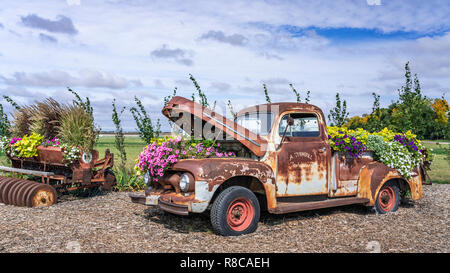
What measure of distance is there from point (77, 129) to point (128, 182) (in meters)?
2.15

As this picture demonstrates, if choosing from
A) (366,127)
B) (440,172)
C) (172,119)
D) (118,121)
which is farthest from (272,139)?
(440,172)

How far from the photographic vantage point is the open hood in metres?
6.26

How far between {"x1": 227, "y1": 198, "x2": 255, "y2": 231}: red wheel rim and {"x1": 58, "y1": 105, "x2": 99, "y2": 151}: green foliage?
465 cm

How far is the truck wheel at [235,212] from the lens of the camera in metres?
5.68

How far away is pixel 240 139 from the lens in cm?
627

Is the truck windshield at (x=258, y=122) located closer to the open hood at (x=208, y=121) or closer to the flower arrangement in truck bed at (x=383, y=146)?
the open hood at (x=208, y=121)

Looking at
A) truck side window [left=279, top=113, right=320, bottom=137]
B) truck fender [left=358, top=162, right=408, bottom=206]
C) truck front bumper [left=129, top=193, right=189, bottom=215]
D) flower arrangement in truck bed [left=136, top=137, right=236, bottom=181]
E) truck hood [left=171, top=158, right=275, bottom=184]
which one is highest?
truck side window [left=279, top=113, right=320, bottom=137]

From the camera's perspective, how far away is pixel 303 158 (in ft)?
22.0

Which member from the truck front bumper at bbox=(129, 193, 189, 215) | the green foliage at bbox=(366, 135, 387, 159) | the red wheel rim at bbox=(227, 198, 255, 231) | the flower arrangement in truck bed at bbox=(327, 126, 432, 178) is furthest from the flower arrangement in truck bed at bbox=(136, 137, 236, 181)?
the green foliage at bbox=(366, 135, 387, 159)

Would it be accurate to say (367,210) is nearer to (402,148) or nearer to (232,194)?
(402,148)

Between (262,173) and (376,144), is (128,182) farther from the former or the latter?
(376,144)

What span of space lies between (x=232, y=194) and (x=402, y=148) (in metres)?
4.41

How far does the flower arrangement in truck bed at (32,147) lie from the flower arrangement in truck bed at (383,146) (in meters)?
5.54

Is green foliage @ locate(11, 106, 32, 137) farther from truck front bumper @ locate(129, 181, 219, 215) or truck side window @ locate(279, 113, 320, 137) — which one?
truck side window @ locate(279, 113, 320, 137)
